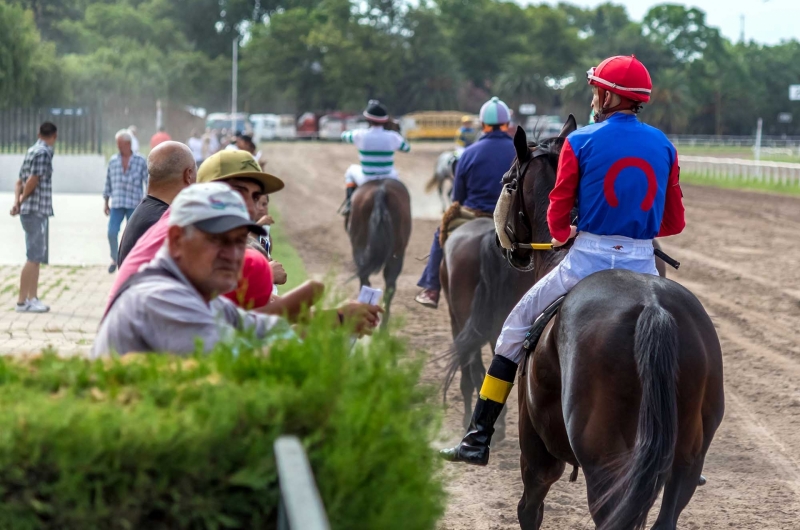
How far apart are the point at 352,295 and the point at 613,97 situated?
313 inches

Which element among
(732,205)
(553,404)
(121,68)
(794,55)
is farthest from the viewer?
(794,55)

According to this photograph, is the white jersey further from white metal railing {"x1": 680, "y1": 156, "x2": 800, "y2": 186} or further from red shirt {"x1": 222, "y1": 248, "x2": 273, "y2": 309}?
white metal railing {"x1": 680, "y1": 156, "x2": 800, "y2": 186}

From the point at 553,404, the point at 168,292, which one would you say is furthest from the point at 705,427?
the point at 168,292

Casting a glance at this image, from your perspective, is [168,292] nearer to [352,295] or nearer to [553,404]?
[553,404]

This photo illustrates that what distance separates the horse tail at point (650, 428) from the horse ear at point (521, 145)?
75.3 inches

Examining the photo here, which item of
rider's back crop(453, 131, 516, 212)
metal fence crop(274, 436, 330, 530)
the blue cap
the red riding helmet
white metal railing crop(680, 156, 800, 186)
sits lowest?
white metal railing crop(680, 156, 800, 186)

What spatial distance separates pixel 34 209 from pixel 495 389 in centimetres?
781

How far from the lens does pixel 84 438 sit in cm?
224

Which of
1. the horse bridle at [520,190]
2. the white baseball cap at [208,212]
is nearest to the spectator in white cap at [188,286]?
the white baseball cap at [208,212]

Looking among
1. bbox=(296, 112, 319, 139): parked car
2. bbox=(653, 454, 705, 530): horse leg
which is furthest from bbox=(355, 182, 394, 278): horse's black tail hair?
bbox=(296, 112, 319, 139): parked car

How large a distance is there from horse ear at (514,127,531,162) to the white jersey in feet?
19.6

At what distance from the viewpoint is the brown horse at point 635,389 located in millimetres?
4160

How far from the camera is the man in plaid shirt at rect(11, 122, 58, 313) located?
11430 mm

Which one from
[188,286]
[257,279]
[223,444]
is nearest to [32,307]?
[257,279]
